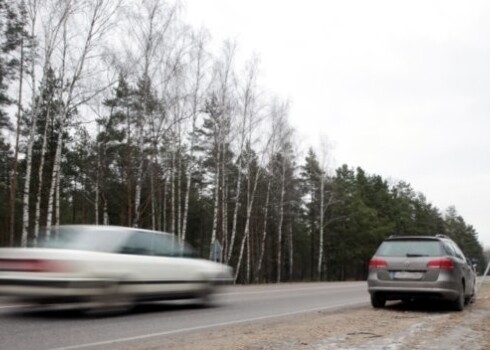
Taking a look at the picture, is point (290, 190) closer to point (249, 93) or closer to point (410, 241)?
point (249, 93)

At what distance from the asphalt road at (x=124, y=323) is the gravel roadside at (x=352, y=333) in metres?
0.47

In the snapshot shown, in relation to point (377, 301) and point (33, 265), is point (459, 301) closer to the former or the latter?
point (377, 301)

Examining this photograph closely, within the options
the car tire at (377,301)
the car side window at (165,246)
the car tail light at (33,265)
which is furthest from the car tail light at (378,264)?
the car tail light at (33,265)

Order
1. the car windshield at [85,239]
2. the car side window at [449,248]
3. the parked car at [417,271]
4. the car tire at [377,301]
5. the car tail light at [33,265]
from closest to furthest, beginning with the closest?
1. the car tail light at [33,265]
2. the car windshield at [85,239]
3. the parked car at [417,271]
4. the car side window at [449,248]
5. the car tire at [377,301]

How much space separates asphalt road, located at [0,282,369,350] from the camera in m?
7.45

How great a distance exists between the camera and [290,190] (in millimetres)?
51219

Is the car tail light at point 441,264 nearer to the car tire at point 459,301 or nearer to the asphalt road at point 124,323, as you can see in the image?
the car tire at point 459,301

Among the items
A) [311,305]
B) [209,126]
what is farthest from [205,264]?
[209,126]

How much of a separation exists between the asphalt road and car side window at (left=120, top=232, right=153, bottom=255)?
1.15 metres

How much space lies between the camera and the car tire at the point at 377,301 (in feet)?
41.0

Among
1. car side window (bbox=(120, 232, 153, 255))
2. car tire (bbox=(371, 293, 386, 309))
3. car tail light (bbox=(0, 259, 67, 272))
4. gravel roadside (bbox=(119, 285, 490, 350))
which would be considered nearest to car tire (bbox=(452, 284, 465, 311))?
gravel roadside (bbox=(119, 285, 490, 350))

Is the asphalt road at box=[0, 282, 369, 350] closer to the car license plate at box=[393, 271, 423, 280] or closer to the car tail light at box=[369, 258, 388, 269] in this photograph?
the car tail light at box=[369, 258, 388, 269]

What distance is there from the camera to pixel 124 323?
9.37 m

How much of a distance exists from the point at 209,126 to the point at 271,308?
101 feet
